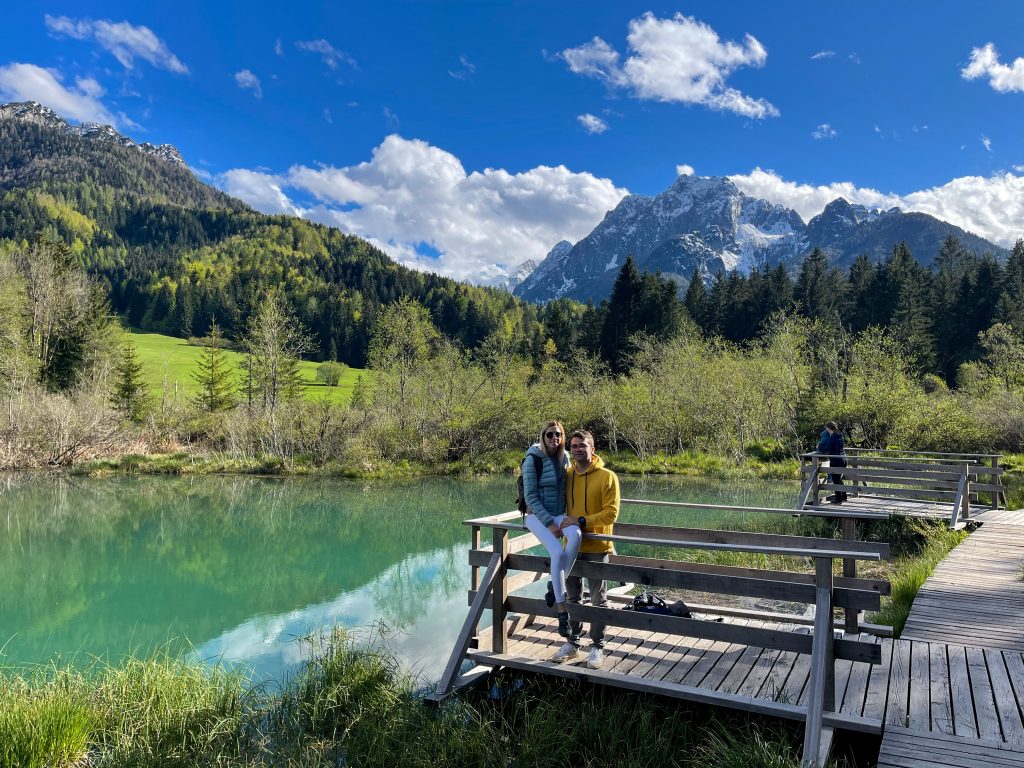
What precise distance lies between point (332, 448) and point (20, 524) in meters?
15.3

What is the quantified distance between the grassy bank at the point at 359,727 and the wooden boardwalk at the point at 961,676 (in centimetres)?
83

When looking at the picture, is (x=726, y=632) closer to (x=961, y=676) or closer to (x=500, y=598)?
(x=500, y=598)

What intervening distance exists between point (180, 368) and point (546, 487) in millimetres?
64171

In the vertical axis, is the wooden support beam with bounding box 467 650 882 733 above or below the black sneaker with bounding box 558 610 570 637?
below

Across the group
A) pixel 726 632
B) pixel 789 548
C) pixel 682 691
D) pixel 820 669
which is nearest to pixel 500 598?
pixel 682 691

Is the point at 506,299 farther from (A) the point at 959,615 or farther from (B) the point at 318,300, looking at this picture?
(A) the point at 959,615

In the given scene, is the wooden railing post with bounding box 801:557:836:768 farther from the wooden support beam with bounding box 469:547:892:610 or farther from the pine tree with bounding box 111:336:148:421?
the pine tree with bounding box 111:336:148:421

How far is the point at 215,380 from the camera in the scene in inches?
1849

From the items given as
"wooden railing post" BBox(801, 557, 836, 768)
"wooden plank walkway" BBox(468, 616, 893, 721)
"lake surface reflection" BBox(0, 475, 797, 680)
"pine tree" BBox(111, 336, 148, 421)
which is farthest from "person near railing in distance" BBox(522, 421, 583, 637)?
"pine tree" BBox(111, 336, 148, 421)

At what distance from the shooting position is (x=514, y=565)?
5996 mm

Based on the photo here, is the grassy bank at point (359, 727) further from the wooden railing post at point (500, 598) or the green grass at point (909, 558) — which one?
the green grass at point (909, 558)

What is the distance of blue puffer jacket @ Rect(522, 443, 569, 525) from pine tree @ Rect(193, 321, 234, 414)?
145 ft

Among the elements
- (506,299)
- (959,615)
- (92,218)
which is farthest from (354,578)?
(92,218)

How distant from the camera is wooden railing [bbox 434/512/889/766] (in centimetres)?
450
